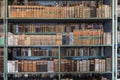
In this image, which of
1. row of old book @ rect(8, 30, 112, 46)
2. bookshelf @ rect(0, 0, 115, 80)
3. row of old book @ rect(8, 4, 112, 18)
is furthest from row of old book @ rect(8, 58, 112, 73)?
row of old book @ rect(8, 4, 112, 18)

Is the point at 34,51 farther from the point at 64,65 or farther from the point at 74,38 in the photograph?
the point at 74,38

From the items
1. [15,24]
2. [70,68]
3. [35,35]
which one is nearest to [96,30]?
[70,68]

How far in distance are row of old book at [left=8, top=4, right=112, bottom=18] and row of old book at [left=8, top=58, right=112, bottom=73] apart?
76 centimetres

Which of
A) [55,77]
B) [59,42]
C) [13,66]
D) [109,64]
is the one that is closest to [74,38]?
[59,42]

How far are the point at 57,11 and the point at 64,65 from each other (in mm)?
923

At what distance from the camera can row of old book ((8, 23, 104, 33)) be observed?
4.16 m

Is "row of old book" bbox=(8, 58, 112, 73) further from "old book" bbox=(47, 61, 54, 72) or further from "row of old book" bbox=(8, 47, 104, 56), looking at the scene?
"row of old book" bbox=(8, 47, 104, 56)

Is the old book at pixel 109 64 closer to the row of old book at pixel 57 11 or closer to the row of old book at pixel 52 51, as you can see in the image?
the row of old book at pixel 52 51

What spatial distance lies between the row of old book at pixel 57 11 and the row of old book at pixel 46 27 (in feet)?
1.08

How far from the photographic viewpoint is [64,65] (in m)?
3.89

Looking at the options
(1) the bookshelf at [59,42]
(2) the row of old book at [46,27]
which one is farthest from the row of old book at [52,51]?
(2) the row of old book at [46,27]

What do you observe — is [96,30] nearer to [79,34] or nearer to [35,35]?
[79,34]

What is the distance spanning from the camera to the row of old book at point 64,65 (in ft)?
12.7

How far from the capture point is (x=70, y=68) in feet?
12.8
